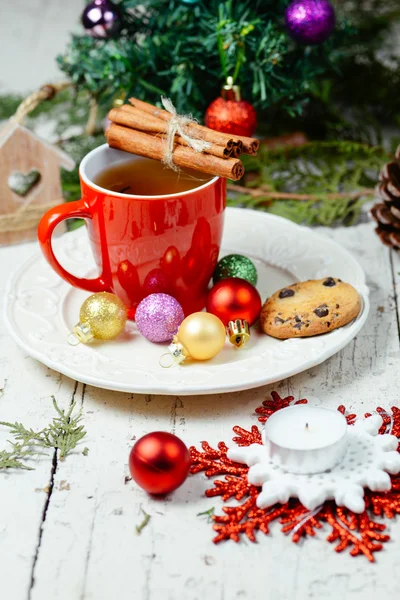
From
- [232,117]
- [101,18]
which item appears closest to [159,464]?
[232,117]

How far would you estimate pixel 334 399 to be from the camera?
96 centimetres

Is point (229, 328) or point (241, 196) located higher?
point (229, 328)

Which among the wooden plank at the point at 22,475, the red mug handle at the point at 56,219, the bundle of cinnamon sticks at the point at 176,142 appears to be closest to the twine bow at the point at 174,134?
the bundle of cinnamon sticks at the point at 176,142

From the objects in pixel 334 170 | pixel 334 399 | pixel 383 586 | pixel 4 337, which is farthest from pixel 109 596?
pixel 334 170

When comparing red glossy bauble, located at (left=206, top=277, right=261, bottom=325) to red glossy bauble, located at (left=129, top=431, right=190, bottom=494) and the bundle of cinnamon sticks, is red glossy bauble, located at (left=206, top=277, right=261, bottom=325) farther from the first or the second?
red glossy bauble, located at (left=129, top=431, right=190, bottom=494)

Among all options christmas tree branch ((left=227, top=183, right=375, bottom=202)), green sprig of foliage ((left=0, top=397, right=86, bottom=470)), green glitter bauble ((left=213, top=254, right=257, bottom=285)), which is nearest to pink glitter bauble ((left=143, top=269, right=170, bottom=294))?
green glitter bauble ((left=213, top=254, right=257, bottom=285))

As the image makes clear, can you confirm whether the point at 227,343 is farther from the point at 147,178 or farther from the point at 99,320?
the point at 147,178

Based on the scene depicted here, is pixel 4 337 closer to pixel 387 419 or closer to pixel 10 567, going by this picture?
pixel 10 567

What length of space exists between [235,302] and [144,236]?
0.15 meters

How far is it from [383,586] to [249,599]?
0.42 ft

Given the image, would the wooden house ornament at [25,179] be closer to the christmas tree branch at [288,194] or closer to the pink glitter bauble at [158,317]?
the christmas tree branch at [288,194]

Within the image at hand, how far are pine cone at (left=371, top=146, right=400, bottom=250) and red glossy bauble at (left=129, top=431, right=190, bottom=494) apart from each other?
64cm

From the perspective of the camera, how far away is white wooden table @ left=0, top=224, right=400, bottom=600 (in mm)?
719

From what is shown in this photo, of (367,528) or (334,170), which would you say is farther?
(334,170)
